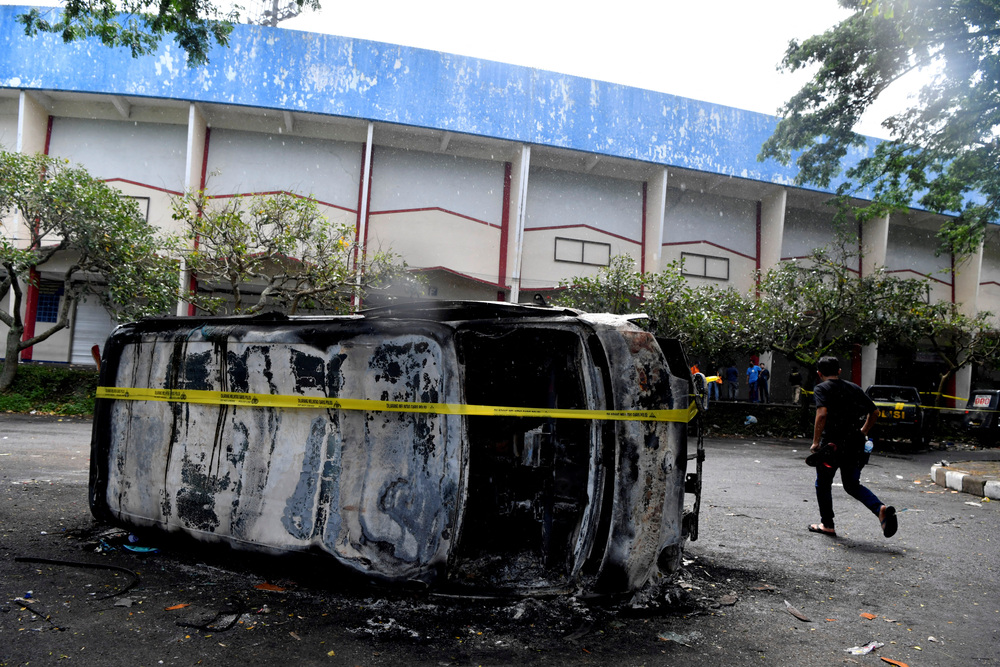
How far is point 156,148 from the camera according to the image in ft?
62.0

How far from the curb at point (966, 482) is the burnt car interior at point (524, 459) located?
685 centimetres

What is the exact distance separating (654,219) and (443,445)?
19999mm

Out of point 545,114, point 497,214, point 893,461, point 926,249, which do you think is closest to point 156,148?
point 497,214

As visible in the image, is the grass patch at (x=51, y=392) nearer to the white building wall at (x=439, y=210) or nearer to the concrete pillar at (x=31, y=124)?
the concrete pillar at (x=31, y=124)

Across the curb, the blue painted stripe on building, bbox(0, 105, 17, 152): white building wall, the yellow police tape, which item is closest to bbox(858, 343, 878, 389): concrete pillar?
the blue painted stripe on building

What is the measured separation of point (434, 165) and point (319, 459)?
723 inches

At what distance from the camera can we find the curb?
7172 millimetres

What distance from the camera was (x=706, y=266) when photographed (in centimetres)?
2302

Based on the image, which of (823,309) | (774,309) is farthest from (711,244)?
(774,309)

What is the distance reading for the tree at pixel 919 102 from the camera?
9.88 meters

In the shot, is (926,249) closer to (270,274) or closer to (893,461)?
(893,461)

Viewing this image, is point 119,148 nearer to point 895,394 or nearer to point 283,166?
point 283,166

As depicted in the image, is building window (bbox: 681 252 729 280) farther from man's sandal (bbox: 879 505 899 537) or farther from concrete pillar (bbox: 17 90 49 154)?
concrete pillar (bbox: 17 90 49 154)

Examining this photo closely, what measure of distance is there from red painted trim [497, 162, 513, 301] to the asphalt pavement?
1621cm
